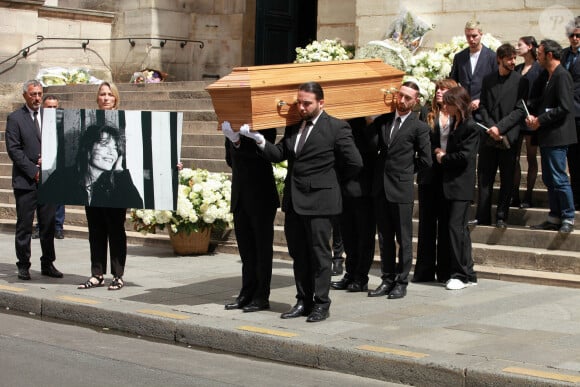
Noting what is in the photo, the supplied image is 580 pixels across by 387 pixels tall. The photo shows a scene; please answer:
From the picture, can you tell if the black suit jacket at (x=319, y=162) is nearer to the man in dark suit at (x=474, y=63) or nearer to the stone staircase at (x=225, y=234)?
the stone staircase at (x=225, y=234)

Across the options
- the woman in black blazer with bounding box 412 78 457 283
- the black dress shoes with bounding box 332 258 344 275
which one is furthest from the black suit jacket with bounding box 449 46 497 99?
the black dress shoes with bounding box 332 258 344 275

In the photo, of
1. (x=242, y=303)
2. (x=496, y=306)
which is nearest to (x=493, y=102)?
(x=496, y=306)

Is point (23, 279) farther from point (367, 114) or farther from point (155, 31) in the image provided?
point (155, 31)

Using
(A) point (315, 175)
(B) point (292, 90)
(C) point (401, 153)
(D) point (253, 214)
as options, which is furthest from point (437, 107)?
(D) point (253, 214)

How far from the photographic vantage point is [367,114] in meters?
9.77

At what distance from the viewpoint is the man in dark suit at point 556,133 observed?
1126 cm

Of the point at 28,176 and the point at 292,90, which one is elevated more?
the point at 292,90

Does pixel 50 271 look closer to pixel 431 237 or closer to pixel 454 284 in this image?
pixel 431 237

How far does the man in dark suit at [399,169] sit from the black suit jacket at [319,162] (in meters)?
1.10

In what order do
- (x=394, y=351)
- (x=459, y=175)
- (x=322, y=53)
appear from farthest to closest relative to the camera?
(x=322, y=53)
(x=459, y=175)
(x=394, y=351)

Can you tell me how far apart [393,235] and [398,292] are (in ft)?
1.88

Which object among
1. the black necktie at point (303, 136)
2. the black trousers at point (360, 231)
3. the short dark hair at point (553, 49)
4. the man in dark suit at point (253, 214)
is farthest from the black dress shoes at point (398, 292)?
the short dark hair at point (553, 49)

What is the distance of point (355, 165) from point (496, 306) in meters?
1.89

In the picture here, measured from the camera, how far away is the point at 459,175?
10.6 metres
